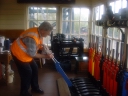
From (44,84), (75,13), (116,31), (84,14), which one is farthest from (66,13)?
(44,84)

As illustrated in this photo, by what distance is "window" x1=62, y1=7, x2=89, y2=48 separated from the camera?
5883 millimetres

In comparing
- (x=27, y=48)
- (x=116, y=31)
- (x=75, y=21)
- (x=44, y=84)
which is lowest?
(x=44, y=84)

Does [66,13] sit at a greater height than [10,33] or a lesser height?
greater

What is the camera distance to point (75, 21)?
19.4 ft

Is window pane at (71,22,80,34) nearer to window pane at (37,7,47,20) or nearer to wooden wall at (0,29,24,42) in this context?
window pane at (37,7,47,20)

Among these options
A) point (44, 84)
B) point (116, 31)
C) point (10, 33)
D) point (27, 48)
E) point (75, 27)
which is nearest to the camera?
point (27, 48)

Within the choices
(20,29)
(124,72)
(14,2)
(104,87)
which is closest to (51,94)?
(104,87)

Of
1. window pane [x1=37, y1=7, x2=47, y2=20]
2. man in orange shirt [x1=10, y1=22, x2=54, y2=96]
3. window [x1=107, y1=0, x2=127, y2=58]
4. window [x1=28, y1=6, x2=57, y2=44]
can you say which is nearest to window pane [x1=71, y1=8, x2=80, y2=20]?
window [x1=28, y1=6, x2=57, y2=44]

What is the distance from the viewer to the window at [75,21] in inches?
232

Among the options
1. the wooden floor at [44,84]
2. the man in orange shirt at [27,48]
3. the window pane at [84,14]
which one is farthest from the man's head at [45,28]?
the window pane at [84,14]

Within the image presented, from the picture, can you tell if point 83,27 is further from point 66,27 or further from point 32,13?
point 32,13

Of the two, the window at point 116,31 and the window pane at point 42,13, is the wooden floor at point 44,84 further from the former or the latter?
the window pane at point 42,13

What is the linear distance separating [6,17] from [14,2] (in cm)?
51

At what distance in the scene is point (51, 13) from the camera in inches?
232
